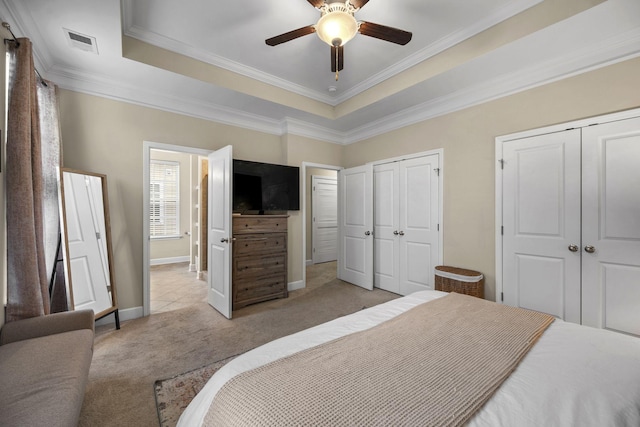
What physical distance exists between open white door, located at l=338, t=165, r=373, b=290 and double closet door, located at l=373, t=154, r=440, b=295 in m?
0.15

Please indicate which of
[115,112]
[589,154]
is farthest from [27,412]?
[589,154]

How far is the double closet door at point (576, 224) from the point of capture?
205cm

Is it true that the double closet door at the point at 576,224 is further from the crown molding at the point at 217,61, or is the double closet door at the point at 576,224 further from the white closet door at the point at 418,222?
the crown molding at the point at 217,61

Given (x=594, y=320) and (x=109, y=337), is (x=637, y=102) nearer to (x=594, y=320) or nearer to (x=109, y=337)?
(x=594, y=320)

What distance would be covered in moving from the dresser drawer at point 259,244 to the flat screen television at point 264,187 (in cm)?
43

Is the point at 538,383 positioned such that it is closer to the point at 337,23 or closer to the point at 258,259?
the point at 337,23

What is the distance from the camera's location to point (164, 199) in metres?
5.85

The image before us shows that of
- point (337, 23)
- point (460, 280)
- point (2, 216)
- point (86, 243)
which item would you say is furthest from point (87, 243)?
point (460, 280)

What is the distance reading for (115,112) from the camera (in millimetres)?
2797

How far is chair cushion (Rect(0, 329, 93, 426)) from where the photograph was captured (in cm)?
99

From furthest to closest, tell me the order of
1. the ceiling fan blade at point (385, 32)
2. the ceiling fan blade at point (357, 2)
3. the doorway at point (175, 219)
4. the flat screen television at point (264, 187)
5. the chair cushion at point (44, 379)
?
the doorway at point (175, 219)
the flat screen television at point (264, 187)
the ceiling fan blade at point (385, 32)
the ceiling fan blade at point (357, 2)
the chair cushion at point (44, 379)

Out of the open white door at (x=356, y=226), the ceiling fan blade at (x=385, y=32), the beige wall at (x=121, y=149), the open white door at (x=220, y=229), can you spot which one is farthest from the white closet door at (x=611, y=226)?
the beige wall at (x=121, y=149)

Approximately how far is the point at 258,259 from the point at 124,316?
5.16 feet

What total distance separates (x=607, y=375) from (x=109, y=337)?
11.5 feet
